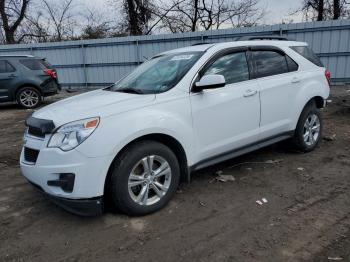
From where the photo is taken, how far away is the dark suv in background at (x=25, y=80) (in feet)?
37.6

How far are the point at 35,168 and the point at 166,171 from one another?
1329 mm

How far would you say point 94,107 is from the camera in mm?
3703

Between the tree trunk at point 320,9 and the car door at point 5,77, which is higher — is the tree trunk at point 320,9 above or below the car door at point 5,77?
above

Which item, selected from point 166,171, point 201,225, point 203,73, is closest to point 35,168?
point 166,171

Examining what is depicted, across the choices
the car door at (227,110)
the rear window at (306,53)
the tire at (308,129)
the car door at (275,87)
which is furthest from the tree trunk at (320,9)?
the car door at (227,110)

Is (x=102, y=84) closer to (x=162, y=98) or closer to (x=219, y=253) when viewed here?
(x=162, y=98)

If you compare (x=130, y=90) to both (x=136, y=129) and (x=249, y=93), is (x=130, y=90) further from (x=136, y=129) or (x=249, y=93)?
(x=249, y=93)

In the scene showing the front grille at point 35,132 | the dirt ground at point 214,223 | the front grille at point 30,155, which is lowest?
the dirt ground at point 214,223

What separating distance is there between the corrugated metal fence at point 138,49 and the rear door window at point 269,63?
7125 mm

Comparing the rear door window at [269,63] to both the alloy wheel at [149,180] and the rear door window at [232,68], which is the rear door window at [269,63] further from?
the alloy wheel at [149,180]

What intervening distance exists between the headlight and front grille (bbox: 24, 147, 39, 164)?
0.91ft

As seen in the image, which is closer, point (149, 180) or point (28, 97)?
point (149, 180)

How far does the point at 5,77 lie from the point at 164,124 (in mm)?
9395

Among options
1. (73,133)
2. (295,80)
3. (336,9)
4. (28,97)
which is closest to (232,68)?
(295,80)
